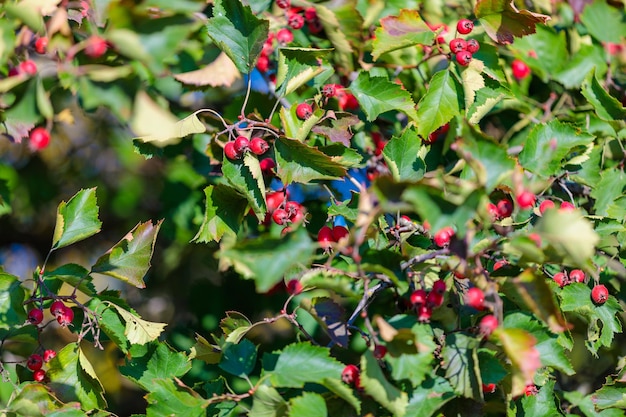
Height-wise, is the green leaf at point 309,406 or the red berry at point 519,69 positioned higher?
the red berry at point 519,69

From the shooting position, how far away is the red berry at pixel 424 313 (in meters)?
1.20

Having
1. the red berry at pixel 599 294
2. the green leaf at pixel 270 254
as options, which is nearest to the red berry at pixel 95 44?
the green leaf at pixel 270 254

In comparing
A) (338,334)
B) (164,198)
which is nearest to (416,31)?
→ (338,334)

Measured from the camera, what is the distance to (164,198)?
2.24 meters

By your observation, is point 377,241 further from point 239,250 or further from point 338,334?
point 239,250

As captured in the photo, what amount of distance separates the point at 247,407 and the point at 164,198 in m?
1.07

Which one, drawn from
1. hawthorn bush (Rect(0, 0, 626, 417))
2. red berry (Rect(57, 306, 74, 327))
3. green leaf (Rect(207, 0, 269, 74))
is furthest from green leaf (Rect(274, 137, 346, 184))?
red berry (Rect(57, 306, 74, 327))

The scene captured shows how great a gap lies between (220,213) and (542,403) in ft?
2.59

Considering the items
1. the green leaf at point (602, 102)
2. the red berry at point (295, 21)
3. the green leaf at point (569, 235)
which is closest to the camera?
the green leaf at point (569, 235)

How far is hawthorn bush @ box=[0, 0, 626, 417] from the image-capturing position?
106cm

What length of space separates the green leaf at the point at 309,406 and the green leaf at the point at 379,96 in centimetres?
65

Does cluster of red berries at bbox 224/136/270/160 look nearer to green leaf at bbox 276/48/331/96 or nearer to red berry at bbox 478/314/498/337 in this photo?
green leaf at bbox 276/48/331/96

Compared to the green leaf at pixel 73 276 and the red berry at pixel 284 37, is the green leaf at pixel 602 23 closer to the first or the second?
the red berry at pixel 284 37

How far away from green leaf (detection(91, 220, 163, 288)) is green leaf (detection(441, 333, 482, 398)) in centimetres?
66
